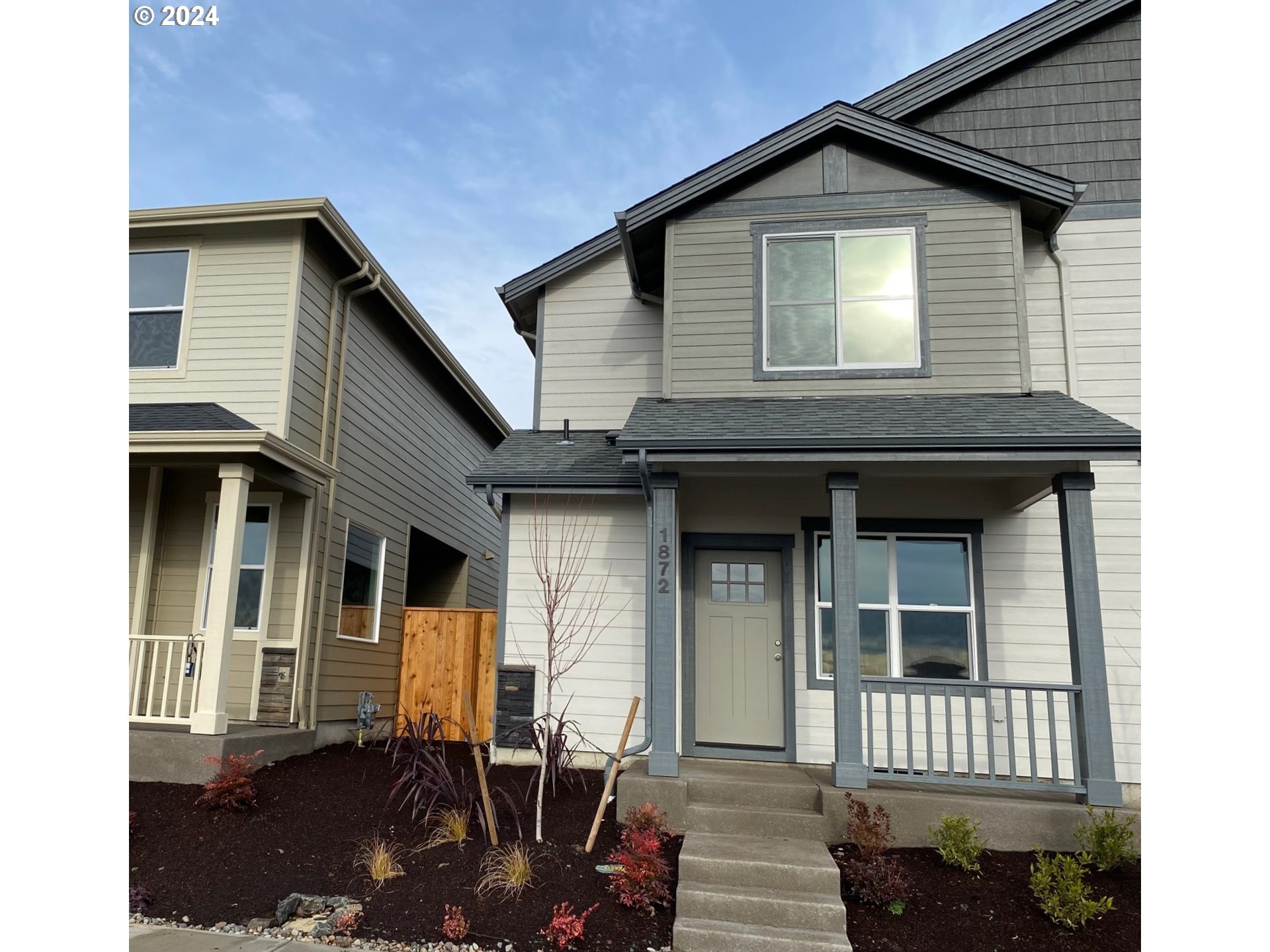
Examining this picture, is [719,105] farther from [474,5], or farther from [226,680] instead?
[226,680]

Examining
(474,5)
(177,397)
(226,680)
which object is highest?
(474,5)

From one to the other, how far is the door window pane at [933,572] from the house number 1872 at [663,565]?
7.68 feet

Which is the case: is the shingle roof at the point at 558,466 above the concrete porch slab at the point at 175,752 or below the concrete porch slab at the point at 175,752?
above

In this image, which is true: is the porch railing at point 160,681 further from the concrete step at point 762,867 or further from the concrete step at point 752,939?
the concrete step at point 752,939

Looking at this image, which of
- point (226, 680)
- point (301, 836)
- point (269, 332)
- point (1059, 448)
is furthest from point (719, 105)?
point (301, 836)

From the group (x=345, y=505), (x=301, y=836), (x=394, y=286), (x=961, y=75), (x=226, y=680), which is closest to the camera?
(x=301, y=836)

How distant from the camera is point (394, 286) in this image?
10.3m

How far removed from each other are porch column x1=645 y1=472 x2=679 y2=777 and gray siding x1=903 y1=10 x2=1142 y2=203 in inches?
208

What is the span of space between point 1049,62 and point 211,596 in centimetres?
994

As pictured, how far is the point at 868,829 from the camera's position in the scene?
4887 mm

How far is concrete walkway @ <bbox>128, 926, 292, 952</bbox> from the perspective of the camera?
4055 mm

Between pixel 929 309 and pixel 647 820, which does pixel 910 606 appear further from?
pixel 647 820

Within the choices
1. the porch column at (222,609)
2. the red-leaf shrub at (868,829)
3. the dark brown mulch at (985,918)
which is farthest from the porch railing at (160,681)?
the dark brown mulch at (985,918)

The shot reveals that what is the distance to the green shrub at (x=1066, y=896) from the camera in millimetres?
4316
